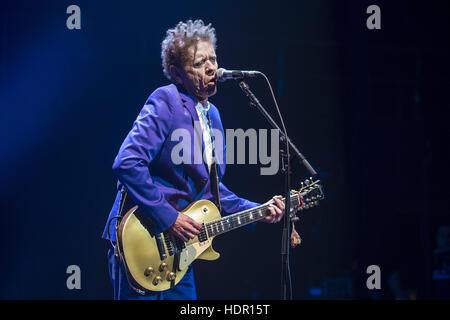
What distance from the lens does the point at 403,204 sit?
6.03 m

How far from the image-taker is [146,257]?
2.57 meters

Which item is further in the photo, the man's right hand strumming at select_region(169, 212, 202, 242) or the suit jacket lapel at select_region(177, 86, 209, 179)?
the suit jacket lapel at select_region(177, 86, 209, 179)

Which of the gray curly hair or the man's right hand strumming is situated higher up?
the gray curly hair

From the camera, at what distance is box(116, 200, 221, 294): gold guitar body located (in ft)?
8.25

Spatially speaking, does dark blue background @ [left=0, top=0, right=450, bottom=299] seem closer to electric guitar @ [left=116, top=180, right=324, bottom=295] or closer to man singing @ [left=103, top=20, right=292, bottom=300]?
man singing @ [left=103, top=20, right=292, bottom=300]

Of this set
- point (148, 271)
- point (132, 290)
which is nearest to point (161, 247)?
point (148, 271)

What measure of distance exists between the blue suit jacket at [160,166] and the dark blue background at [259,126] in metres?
1.58

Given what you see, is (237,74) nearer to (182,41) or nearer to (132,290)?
(182,41)

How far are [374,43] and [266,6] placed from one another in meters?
1.55

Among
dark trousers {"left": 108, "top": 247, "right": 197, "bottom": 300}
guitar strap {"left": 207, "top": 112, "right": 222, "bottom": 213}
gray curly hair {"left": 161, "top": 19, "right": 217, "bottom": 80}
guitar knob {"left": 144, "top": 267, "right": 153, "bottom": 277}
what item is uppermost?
gray curly hair {"left": 161, "top": 19, "right": 217, "bottom": 80}

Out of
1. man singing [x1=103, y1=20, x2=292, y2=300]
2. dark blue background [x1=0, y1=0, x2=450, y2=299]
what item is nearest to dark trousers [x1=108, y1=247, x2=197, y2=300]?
man singing [x1=103, y1=20, x2=292, y2=300]

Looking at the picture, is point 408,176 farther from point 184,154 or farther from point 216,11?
point 184,154

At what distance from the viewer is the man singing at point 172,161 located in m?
2.57

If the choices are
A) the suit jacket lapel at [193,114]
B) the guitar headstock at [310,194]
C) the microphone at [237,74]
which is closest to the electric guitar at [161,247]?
the suit jacket lapel at [193,114]
